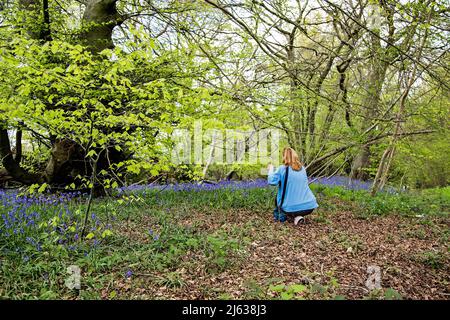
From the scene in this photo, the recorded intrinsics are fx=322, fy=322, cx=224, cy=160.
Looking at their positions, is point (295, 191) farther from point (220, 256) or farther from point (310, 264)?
point (220, 256)

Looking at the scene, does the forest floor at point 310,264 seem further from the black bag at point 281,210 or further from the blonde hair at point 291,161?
the blonde hair at point 291,161

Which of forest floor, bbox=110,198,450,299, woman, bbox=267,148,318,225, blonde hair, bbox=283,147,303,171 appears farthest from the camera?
blonde hair, bbox=283,147,303,171

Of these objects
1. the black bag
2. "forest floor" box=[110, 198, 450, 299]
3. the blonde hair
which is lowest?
"forest floor" box=[110, 198, 450, 299]

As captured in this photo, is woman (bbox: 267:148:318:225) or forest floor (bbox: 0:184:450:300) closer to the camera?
forest floor (bbox: 0:184:450:300)

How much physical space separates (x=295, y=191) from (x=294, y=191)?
0.05ft

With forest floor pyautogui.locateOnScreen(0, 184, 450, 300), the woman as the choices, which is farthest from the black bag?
forest floor pyautogui.locateOnScreen(0, 184, 450, 300)

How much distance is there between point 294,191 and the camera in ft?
17.4

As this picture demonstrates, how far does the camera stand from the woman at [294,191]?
5289 mm

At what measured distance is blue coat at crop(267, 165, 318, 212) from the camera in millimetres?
5289

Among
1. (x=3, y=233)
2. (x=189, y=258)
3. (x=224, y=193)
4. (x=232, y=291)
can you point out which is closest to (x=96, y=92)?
(x=3, y=233)

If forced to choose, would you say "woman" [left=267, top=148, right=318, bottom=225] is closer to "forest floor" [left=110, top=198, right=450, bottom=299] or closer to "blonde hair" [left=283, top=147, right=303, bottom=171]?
"blonde hair" [left=283, top=147, right=303, bottom=171]

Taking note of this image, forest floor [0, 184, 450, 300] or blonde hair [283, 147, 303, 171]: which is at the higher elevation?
blonde hair [283, 147, 303, 171]
